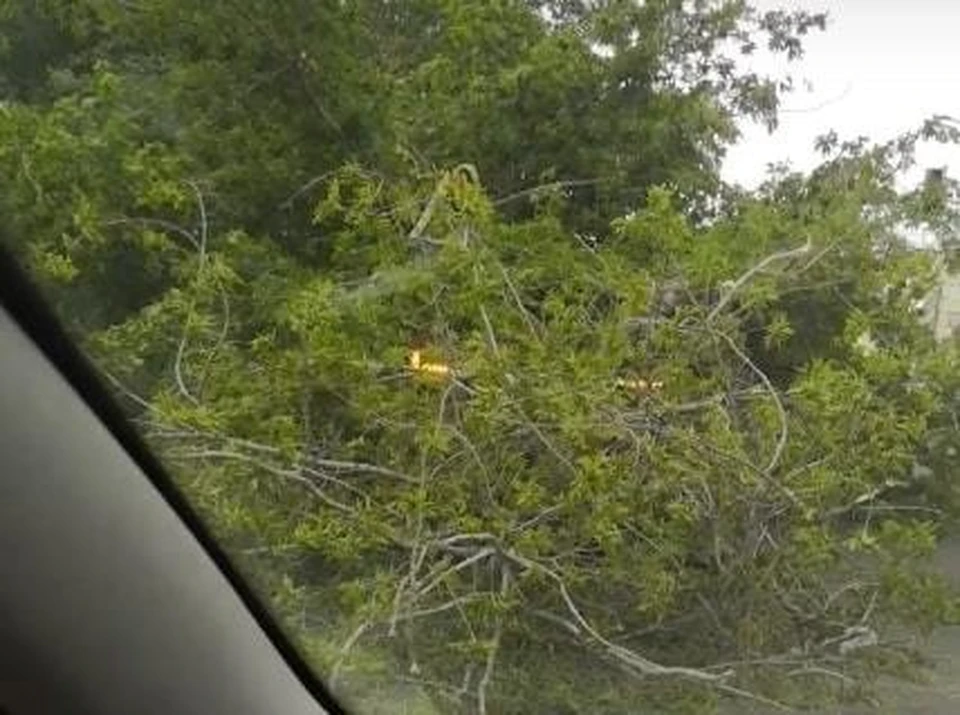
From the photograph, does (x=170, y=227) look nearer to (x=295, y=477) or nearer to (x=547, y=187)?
(x=295, y=477)

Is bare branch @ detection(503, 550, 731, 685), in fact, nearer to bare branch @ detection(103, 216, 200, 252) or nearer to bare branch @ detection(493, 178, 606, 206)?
bare branch @ detection(493, 178, 606, 206)

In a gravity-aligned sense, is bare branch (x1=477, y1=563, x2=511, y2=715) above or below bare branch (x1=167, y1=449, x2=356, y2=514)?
below

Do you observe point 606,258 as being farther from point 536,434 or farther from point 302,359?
point 302,359

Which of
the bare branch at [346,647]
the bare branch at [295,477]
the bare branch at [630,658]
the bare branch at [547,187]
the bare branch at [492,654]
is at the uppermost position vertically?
the bare branch at [547,187]

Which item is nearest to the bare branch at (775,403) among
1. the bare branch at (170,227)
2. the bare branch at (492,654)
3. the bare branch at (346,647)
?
the bare branch at (492,654)

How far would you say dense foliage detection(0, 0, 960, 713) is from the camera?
10.6ft

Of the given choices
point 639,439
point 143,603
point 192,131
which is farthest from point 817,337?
point 143,603

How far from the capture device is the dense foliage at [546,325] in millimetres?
3223

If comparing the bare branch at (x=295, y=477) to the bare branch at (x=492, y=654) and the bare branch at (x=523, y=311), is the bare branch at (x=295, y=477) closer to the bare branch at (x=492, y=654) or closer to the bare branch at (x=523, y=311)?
the bare branch at (x=492, y=654)

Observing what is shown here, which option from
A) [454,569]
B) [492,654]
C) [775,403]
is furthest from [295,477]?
[775,403]

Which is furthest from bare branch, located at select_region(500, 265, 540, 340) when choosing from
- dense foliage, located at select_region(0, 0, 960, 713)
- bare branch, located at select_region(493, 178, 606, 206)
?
bare branch, located at select_region(493, 178, 606, 206)

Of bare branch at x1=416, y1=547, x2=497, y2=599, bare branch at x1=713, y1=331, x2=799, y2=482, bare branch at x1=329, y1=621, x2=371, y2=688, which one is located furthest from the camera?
bare branch at x1=713, y1=331, x2=799, y2=482

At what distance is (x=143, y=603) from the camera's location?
5.02 feet

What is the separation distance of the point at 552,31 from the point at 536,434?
106 centimetres
